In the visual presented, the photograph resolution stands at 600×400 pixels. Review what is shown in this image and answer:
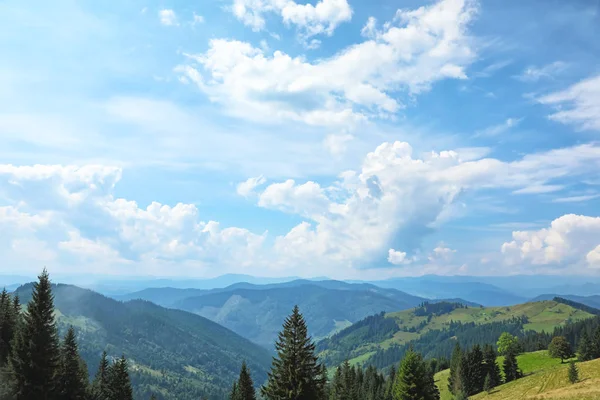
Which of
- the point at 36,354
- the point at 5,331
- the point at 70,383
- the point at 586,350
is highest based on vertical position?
the point at 5,331

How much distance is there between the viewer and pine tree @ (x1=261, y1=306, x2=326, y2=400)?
36250mm

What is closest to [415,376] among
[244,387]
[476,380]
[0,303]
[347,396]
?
[244,387]

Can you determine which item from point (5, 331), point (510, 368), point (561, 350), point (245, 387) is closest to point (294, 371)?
point (245, 387)

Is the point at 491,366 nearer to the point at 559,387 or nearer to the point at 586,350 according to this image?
the point at 586,350

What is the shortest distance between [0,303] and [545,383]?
9046cm

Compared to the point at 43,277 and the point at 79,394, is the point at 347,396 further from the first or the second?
the point at 43,277

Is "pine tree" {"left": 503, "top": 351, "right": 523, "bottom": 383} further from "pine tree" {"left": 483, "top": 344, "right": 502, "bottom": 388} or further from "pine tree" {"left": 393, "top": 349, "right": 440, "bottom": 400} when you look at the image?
"pine tree" {"left": 393, "top": 349, "right": 440, "bottom": 400}

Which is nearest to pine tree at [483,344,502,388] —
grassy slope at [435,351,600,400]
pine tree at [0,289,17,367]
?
grassy slope at [435,351,600,400]

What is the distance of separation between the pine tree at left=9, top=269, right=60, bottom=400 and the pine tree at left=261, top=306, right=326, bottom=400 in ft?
67.3

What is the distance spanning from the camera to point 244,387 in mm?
60750

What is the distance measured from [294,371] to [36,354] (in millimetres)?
23938

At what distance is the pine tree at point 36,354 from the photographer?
38.4 metres

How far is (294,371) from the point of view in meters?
36.3

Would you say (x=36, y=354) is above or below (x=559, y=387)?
above
